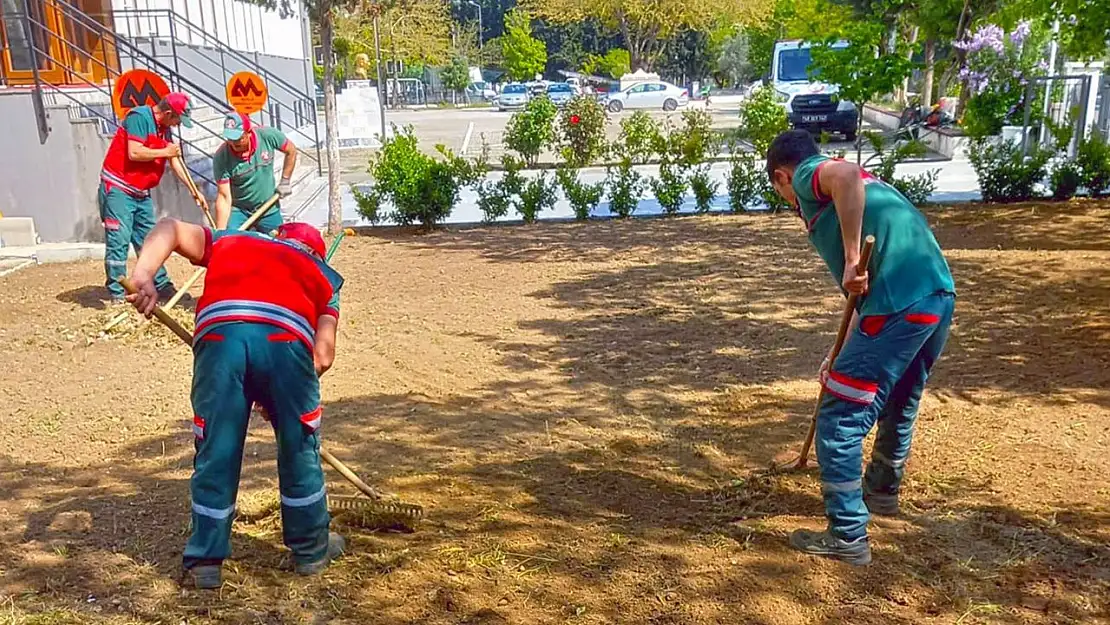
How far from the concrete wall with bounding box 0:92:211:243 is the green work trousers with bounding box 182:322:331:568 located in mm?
7705

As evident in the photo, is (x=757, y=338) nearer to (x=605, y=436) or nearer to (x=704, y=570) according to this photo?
(x=605, y=436)

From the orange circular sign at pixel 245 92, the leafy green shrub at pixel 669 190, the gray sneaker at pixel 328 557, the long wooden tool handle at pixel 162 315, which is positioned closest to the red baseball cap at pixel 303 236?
the long wooden tool handle at pixel 162 315

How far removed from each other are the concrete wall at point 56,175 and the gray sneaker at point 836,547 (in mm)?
8614

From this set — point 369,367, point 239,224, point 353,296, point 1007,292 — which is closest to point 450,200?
point 353,296

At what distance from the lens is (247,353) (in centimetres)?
301

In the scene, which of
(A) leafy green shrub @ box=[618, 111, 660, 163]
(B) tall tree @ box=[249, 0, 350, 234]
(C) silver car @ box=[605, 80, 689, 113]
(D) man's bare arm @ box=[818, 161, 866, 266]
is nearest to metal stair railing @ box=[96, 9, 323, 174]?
(B) tall tree @ box=[249, 0, 350, 234]

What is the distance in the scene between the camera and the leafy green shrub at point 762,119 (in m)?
12.4

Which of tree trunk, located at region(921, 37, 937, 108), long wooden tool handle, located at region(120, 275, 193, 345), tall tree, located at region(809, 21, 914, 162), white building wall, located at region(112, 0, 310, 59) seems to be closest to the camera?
long wooden tool handle, located at region(120, 275, 193, 345)

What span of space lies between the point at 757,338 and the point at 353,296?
355 cm

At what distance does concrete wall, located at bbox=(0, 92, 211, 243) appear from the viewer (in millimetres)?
10047

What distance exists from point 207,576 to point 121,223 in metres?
4.71

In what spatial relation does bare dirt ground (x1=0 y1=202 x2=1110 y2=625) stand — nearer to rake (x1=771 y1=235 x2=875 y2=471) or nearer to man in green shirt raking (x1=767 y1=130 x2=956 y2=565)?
rake (x1=771 y1=235 x2=875 y2=471)

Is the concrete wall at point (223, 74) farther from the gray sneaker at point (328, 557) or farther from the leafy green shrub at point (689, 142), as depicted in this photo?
the gray sneaker at point (328, 557)

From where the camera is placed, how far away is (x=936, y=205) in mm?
11531
